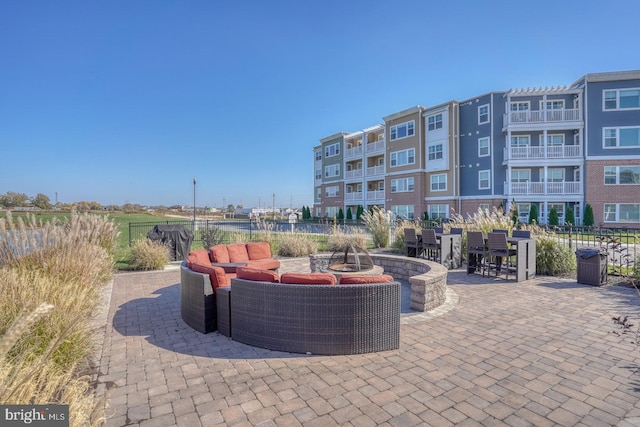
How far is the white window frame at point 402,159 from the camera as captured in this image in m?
29.3

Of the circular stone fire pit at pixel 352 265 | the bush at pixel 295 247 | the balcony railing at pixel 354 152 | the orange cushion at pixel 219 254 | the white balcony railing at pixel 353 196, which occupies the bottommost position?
the bush at pixel 295 247

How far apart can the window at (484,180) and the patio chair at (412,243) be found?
A: 17.9 meters

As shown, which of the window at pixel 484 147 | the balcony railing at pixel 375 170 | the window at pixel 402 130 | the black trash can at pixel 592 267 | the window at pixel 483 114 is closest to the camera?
the black trash can at pixel 592 267

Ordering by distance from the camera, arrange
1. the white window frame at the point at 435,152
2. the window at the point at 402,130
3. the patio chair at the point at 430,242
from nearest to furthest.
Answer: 1. the patio chair at the point at 430,242
2. the white window frame at the point at 435,152
3. the window at the point at 402,130

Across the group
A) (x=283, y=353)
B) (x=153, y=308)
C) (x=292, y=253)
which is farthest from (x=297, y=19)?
(x=283, y=353)

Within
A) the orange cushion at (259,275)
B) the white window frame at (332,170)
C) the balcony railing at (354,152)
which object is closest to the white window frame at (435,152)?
the balcony railing at (354,152)

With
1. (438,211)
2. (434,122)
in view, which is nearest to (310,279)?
(438,211)

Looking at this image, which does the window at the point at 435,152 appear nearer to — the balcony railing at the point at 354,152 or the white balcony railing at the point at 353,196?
the balcony railing at the point at 354,152

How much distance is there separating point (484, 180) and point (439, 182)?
3.67m

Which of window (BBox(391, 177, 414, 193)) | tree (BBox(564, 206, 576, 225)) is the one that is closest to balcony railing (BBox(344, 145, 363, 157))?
window (BBox(391, 177, 414, 193))

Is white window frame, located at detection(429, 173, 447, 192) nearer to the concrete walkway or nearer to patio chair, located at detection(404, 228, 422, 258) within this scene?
patio chair, located at detection(404, 228, 422, 258)

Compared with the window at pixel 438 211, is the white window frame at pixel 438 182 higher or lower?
higher

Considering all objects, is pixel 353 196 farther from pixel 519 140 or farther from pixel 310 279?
pixel 310 279

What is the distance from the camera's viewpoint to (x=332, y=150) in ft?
130
